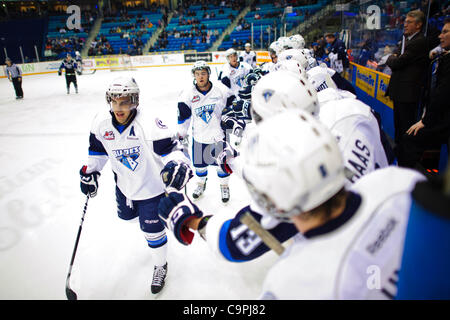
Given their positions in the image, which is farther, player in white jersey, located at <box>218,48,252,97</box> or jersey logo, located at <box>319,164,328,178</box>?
player in white jersey, located at <box>218,48,252,97</box>

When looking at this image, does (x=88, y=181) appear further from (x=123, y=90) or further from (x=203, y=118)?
(x=203, y=118)

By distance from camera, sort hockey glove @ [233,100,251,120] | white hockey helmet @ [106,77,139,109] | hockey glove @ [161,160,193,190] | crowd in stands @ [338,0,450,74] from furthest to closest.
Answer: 1. crowd in stands @ [338,0,450,74]
2. hockey glove @ [233,100,251,120]
3. white hockey helmet @ [106,77,139,109]
4. hockey glove @ [161,160,193,190]

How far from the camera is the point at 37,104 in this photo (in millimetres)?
9836

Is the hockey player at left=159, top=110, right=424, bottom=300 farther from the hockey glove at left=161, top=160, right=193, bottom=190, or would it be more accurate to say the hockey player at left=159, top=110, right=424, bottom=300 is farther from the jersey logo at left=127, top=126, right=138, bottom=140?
the jersey logo at left=127, top=126, right=138, bottom=140

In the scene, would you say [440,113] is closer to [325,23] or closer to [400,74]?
[400,74]

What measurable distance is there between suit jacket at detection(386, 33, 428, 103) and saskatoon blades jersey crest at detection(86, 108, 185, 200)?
123 inches

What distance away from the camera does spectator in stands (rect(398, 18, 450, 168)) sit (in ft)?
8.54

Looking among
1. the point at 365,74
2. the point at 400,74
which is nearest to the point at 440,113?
the point at 400,74

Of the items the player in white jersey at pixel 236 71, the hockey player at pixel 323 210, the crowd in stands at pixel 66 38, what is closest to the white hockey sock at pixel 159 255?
the hockey player at pixel 323 210

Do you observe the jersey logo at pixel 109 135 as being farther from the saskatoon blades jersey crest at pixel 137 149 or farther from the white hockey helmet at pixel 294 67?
the white hockey helmet at pixel 294 67

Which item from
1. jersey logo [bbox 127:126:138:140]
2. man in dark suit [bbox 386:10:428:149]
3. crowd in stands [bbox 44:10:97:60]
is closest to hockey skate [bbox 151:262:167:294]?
jersey logo [bbox 127:126:138:140]

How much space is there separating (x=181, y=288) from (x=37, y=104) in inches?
399

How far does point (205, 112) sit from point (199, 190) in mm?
1035

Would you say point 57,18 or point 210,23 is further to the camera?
point 57,18
